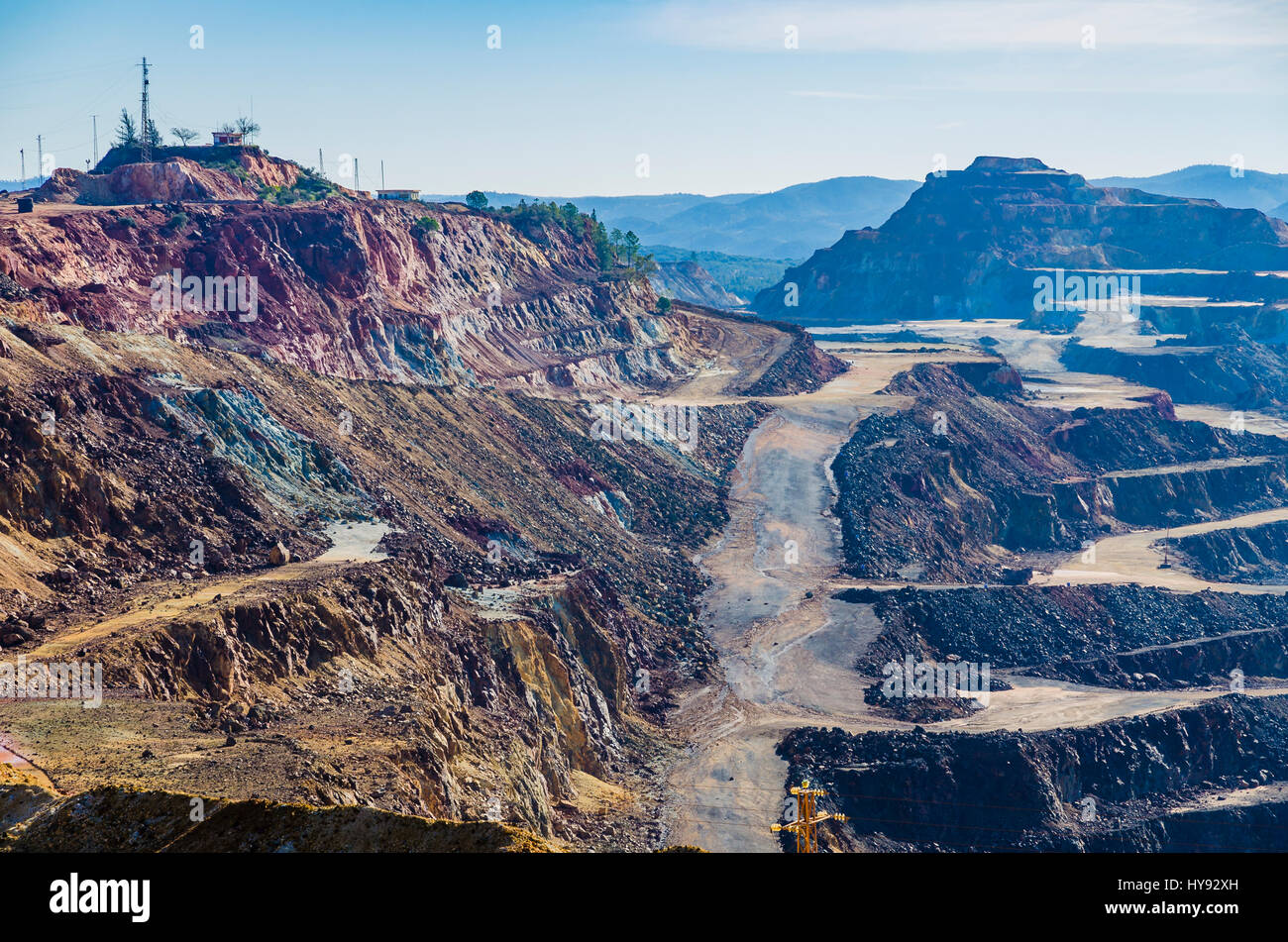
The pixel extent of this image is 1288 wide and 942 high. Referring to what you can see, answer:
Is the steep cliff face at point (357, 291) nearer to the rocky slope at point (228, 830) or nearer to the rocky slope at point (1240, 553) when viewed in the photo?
the rocky slope at point (228, 830)

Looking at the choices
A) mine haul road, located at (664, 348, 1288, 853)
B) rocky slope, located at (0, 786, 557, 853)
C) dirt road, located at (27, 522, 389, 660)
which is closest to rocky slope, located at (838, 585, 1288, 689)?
mine haul road, located at (664, 348, 1288, 853)

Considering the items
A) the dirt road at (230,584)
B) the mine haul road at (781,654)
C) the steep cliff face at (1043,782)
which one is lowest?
the steep cliff face at (1043,782)

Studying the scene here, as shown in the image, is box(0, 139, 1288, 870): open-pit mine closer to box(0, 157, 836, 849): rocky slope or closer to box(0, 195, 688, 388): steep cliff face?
box(0, 157, 836, 849): rocky slope

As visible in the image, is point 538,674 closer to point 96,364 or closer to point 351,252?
point 96,364

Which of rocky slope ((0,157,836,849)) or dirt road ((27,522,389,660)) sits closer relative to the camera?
rocky slope ((0,157,836,849))

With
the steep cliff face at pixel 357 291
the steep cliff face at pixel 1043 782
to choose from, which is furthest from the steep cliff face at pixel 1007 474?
the steep cliff face at pixel 357 291

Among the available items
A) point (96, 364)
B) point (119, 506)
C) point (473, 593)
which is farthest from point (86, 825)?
point (96, 364)

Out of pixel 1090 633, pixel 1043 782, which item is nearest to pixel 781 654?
pixel 1043 782

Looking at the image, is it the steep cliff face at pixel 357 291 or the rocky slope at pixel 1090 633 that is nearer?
the steep cliff face at pixel 357 291
